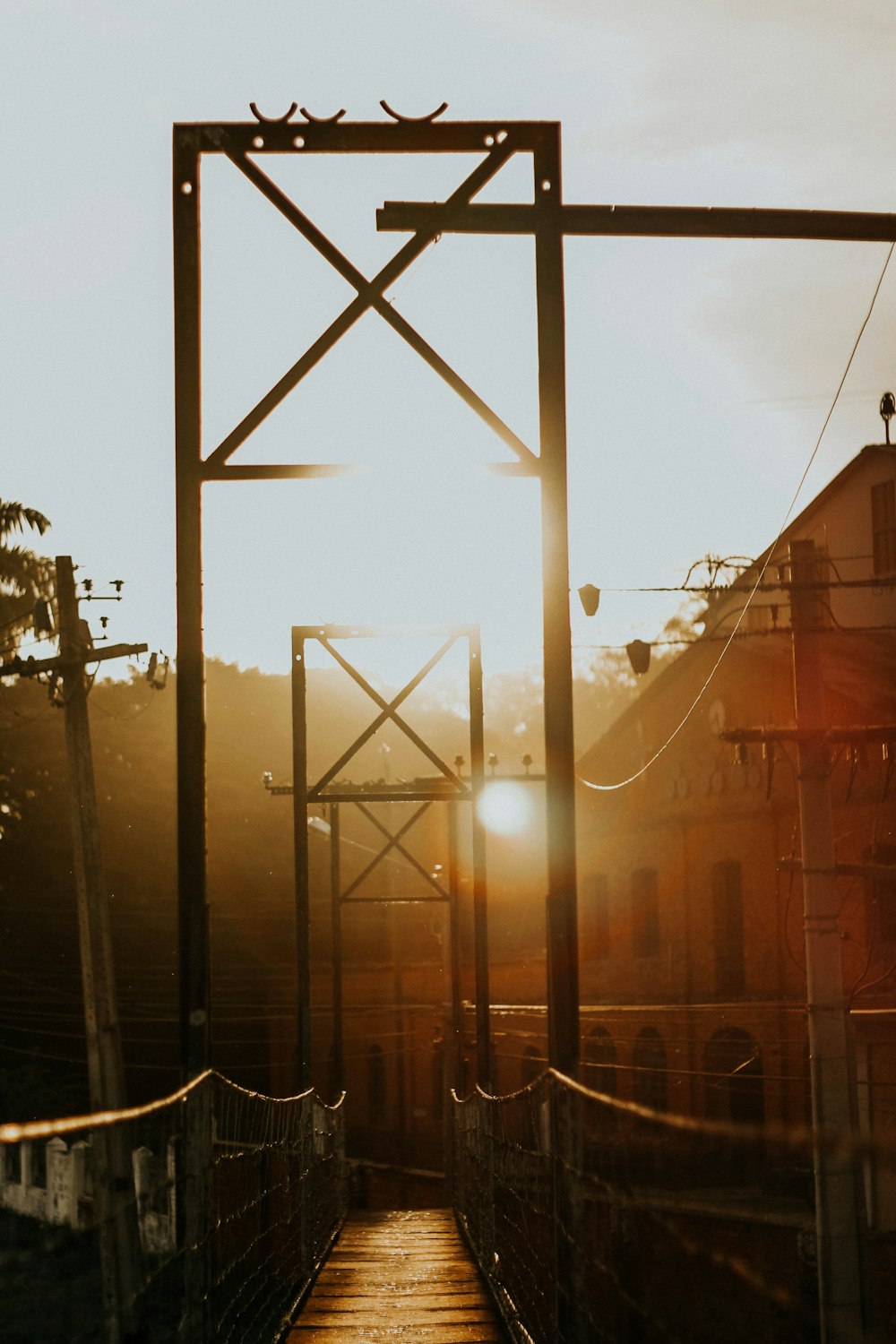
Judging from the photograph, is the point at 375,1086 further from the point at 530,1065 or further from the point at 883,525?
the point at 883,525

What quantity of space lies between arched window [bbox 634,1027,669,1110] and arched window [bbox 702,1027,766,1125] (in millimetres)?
1465

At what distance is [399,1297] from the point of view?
32.1 feet

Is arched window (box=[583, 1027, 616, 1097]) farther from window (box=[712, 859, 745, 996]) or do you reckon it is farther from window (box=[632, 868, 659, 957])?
window (box=[712, 859, 745, 996])

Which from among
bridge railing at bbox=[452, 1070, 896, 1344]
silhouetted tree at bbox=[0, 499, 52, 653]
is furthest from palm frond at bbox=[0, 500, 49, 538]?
bridge railing at bbox=[452, 1070, 896, 1344]

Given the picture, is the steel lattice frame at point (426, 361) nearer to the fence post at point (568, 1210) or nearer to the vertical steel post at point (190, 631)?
the vertical steel post at point (190, 631)

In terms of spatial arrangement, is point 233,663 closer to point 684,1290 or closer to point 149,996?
point 149,996

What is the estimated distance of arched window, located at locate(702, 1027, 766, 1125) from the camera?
115 ft

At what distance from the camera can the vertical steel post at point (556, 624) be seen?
7.28 meters

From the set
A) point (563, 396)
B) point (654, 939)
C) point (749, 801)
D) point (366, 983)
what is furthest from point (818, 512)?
point (563, 396)

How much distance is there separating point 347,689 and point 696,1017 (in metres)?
41.4

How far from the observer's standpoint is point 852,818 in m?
32.5

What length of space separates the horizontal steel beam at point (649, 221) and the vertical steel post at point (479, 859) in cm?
953

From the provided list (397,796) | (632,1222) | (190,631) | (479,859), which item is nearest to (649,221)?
(190,631)

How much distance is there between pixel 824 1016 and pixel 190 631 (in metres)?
10.3
